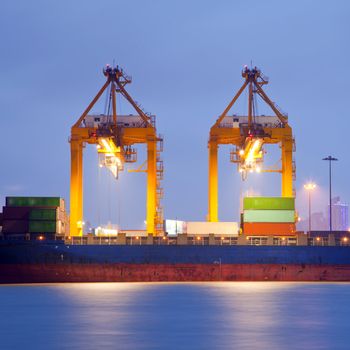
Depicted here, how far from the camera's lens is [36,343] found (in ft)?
73.2

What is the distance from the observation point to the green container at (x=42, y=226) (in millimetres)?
64562

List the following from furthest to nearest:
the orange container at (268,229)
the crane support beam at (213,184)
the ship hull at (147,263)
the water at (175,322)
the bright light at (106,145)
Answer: the crane support beam at (213,184), the bright light at (106,145), the orange container at (268,229), the ship hull at (147,263), the water at (175,322)

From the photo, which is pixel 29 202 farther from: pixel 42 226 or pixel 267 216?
pixel 267 216

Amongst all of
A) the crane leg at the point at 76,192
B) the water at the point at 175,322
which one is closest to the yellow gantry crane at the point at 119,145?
the crane leg at the point at 76,192

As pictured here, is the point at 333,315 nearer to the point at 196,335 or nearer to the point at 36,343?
the point at 196,335

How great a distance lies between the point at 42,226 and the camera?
212 feet

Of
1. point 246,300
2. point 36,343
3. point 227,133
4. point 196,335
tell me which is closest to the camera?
point 36,343

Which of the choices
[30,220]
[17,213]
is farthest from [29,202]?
[30,220]

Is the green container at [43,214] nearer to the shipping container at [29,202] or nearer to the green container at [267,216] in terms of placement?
the shipping container at [29,202]

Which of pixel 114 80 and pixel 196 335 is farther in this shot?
pixel 114 80

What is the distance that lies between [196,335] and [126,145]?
2060 inches

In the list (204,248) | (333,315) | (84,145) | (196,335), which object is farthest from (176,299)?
(84,145)

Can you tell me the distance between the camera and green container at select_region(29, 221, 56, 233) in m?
64.6

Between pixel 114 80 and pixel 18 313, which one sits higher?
pixel 114 80
